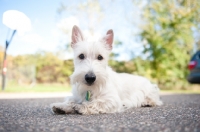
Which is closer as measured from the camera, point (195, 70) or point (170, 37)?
point (195, 70)

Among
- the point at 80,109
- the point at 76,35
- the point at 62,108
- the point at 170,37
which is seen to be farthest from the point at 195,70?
the point at 170,37

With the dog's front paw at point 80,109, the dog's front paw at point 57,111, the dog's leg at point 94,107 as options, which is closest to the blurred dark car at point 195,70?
the dog's leg at point 94,107

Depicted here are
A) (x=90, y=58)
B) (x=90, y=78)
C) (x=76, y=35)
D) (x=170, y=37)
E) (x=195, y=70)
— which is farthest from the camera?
(x=170, y=37)

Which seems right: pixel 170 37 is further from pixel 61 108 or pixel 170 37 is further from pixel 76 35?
pixel 61 108

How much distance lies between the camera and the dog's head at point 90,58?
4.00 meters

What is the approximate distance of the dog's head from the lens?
4004 mm

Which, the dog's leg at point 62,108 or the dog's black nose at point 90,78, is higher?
the dog's black nose at point 90,78

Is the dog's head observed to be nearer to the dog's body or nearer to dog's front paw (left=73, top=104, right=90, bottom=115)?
the dog's body

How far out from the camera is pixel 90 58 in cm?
445

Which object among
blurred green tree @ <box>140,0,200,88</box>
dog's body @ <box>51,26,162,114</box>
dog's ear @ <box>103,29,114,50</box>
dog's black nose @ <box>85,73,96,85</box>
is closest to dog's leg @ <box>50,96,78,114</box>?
dog's body @ <box>51,26,162,114</box>

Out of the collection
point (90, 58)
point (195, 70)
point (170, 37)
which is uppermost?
point (170, 37)

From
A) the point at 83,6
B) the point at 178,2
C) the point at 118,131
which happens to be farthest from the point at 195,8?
the point at 118,131

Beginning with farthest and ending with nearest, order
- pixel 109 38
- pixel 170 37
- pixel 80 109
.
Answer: pixel 170 37 → pixel 109 38 → pixel 80 109

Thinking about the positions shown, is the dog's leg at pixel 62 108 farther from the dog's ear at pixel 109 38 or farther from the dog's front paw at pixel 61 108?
the dog's ear at pixel 109 38
